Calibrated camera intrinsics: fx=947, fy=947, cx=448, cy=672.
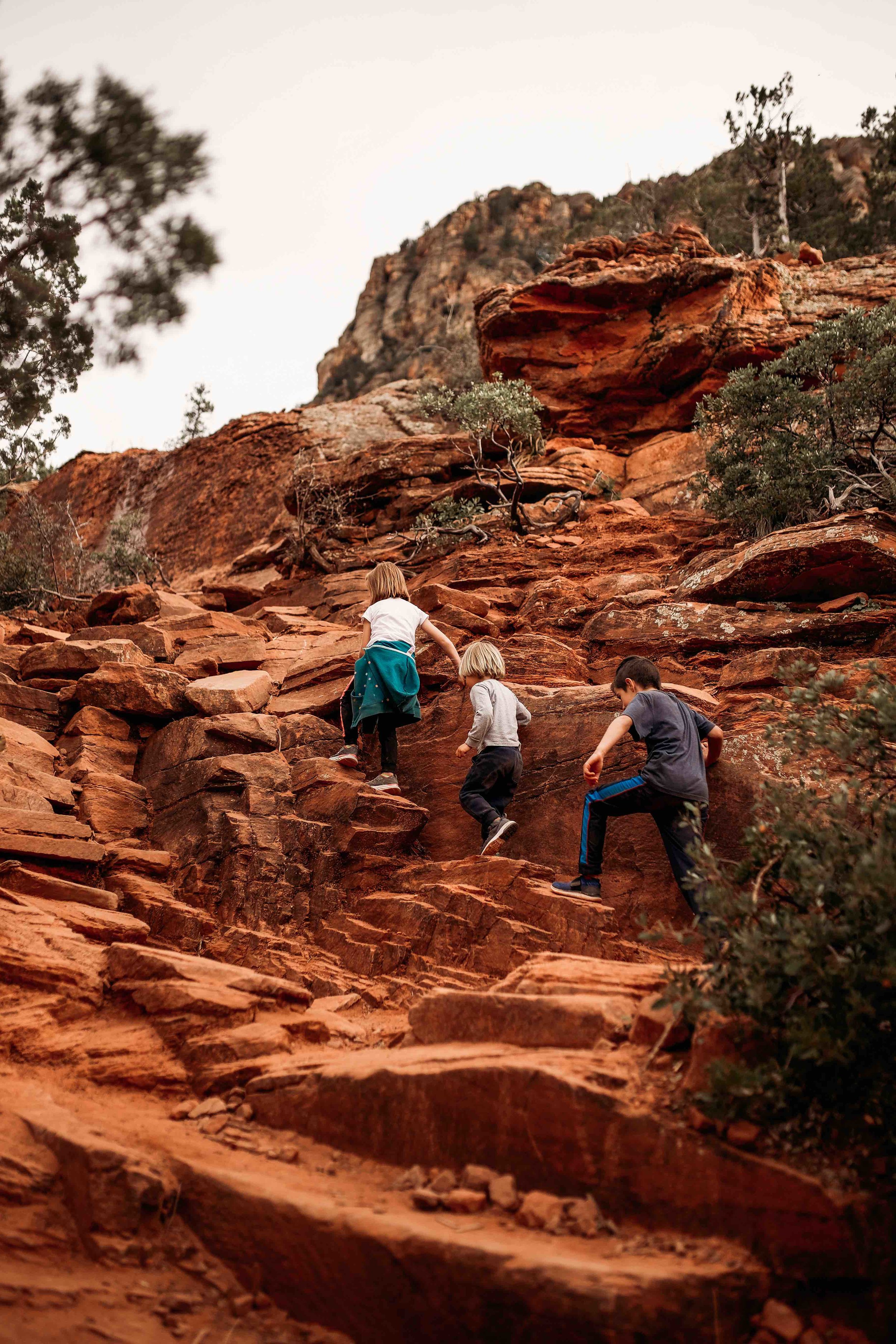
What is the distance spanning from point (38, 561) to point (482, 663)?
53.0 ft

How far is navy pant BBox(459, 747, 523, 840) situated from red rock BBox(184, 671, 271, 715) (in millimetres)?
3250

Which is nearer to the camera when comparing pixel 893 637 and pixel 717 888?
pixel 717 888

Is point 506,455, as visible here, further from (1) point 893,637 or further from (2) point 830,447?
(1) point 893,637

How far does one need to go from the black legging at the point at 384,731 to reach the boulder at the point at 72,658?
3.58m

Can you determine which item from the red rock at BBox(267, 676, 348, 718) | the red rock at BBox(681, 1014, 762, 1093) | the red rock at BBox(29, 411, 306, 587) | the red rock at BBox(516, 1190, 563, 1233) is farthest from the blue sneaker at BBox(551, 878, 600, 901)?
the red rock at BBox(29, 411, 306, 587)

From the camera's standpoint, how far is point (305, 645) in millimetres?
13914

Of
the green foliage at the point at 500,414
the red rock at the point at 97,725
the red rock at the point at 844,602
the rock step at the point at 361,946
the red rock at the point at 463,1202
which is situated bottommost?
the red rock at the point at 463,1202

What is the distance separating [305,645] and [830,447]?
26.6 ft

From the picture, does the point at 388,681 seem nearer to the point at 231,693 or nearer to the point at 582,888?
the point at 231,693

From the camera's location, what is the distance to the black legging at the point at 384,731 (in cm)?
938

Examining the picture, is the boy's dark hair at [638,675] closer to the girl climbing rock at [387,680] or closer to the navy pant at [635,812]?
the navy pant at [635,812]

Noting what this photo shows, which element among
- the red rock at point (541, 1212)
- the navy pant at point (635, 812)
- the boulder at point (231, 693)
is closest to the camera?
the red rock at point (541, 1212)

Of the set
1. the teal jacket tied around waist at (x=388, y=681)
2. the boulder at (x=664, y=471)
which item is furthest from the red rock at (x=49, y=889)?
the boulder at (x=664, y=471)

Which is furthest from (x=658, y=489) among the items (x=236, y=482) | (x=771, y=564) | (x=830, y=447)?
(x=236, y=482)
